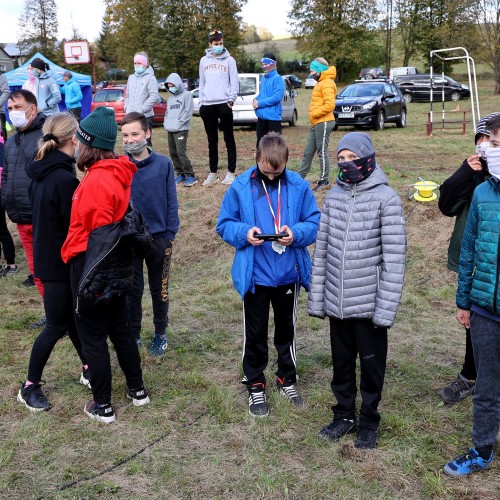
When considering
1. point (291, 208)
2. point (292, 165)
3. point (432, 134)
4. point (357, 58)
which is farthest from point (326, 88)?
point (357, 58)

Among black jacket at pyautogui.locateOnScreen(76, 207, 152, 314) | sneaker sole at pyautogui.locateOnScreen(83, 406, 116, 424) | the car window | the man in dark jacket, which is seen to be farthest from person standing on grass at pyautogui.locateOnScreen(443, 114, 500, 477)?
the car window

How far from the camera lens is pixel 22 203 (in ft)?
18.9

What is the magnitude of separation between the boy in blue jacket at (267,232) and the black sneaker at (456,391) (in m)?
1.19

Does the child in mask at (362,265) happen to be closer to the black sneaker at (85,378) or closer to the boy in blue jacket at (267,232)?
the boy in blue jacket at (267,232)

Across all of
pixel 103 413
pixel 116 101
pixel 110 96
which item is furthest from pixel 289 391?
pixel 110 96

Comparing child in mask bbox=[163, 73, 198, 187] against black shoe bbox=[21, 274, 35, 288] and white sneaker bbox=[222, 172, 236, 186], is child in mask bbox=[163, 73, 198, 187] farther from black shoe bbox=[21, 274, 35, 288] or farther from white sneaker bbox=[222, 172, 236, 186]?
black shoe bbox=[21, 274, 35, 288]

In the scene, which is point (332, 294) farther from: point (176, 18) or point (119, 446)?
point (176, 18)

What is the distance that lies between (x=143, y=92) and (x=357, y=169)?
6.37m

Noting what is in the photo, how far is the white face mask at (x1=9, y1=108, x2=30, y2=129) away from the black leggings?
2024mm

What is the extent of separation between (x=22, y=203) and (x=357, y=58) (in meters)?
48.7

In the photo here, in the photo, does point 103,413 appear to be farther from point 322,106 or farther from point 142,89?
point 142,89

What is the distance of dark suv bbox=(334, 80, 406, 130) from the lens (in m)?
18.5

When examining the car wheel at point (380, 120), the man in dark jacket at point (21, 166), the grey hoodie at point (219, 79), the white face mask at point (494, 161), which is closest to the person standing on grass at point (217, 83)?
the grey hoodie at point (219, 79)

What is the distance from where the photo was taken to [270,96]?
899cm
